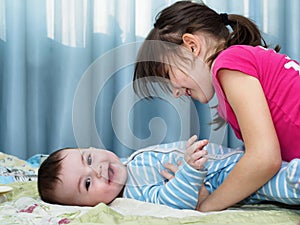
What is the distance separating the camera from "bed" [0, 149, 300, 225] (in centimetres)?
99

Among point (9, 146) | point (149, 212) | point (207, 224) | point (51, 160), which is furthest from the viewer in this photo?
point (9, 146)

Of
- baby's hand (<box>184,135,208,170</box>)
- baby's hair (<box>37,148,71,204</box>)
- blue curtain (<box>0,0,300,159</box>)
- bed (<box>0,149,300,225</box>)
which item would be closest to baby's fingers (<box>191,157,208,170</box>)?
baby's hand (<box>184,135,208,170</box>)

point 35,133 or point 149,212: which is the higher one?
point 149,212

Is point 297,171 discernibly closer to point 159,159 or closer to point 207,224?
point 207,224

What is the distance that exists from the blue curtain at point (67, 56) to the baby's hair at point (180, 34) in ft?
2.23

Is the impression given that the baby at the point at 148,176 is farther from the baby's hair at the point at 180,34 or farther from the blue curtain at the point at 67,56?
the blue curtain at the point at 67,56

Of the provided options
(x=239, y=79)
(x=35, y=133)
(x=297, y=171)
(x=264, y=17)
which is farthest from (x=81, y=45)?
(x=297, y=171)

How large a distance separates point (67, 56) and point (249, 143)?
1.14 meters

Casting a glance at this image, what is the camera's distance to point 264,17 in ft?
6.92

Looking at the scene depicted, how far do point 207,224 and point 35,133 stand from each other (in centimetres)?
125

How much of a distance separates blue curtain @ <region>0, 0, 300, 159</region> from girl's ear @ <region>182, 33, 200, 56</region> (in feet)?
2.45

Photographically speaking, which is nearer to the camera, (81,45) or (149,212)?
(149,212)

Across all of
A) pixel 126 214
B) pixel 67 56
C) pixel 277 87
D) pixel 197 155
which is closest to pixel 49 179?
pixel 126 214

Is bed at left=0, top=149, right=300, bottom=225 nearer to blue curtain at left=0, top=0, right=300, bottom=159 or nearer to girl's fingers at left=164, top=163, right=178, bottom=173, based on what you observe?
girl's fingers at left=164, top=163, right=178, bottom=173
